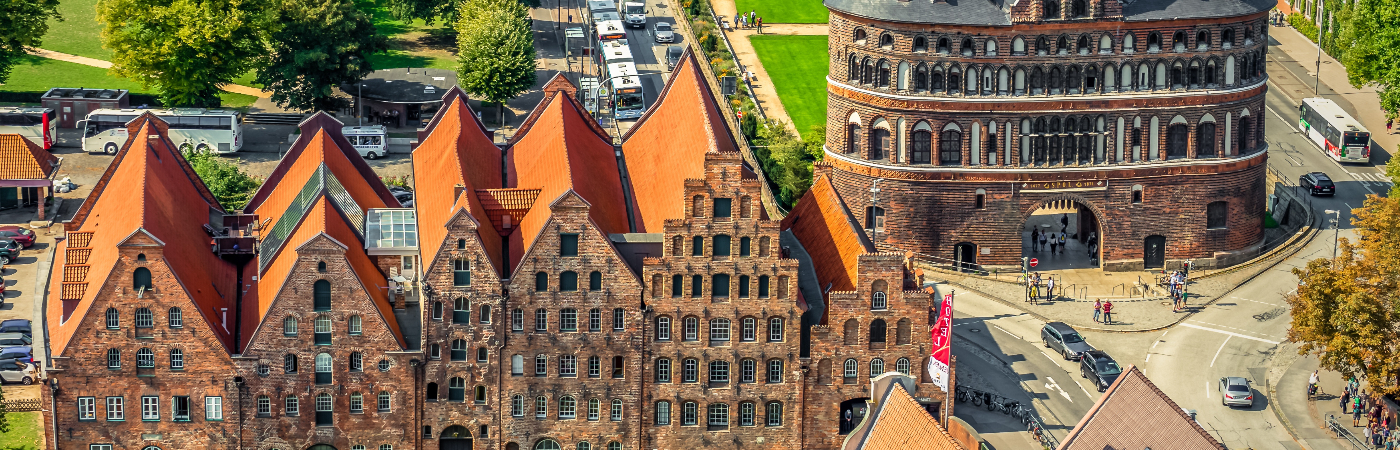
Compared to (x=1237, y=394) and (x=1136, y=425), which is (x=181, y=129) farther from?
(x=1136, y=425)

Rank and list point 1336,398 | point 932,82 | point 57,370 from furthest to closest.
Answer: point 932,82, point 1336,398, point 57,370

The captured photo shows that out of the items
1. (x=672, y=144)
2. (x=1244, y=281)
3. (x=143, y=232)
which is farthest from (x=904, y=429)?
(x=1244, y=281)

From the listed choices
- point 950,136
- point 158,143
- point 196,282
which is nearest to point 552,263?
point 196,282

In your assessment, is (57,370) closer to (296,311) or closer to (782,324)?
(296,311)

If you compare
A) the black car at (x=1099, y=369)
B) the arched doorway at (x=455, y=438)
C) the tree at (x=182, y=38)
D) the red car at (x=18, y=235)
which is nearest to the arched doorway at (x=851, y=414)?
the black car at (x=1099, y=369)

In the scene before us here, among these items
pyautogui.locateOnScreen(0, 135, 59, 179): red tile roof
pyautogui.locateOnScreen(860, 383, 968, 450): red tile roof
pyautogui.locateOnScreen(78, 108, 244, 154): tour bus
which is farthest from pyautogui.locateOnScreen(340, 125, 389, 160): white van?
pyautogui.locateOnScreen(860, 383, 968, 450): red tile roof

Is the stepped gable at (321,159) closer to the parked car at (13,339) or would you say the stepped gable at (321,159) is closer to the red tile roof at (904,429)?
the parked car at (13,339)

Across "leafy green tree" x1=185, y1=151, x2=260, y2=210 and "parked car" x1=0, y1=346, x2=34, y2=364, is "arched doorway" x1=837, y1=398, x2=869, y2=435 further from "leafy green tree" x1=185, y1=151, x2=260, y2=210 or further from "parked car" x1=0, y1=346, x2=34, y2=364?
"leafy green tree" x1=185, y1=151, x2=260, y2=210
